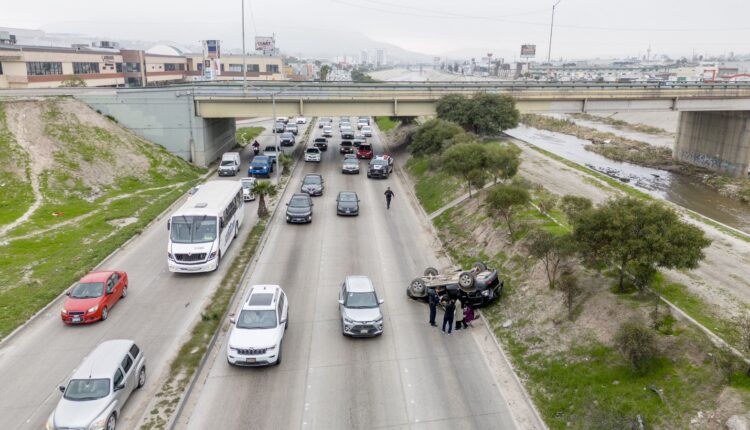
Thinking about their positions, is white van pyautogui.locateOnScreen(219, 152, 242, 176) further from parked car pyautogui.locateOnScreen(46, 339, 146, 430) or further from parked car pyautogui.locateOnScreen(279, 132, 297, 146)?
parked car pyautogui.locateOnScreen(46, 339, 146, 430)

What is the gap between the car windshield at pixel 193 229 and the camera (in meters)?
25.7

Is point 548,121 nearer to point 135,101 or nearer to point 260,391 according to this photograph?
point 135,101

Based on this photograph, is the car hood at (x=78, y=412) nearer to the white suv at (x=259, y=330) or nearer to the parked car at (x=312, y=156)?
the white suv at (x=259, y=330)

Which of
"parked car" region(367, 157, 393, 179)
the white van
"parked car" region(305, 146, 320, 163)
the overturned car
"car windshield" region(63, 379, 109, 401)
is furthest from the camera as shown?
"parked car" region(305, 146, 320, 163)

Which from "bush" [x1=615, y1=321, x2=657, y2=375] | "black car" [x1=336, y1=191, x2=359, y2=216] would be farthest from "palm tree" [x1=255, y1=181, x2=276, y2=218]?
"bush" [x1=615, y1=321, x2=657, y2=375]

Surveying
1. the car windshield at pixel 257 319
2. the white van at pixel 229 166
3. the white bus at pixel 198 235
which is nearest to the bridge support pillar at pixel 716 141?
the white van at pixel 229 166

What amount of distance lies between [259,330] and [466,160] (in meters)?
19.4

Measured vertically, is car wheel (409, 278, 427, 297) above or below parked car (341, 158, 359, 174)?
below

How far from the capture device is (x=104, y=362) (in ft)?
50.3

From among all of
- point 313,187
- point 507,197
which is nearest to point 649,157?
point 313,187

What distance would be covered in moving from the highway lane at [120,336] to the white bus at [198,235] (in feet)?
2.39

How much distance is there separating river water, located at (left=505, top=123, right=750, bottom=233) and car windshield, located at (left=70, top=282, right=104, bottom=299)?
42.4m

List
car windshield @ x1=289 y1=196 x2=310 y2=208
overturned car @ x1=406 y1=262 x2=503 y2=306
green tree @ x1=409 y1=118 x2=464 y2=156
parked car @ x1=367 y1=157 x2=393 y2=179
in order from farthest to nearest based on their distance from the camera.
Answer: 1. parked car @ x1=367 y1=157 x2=393 y2=179
2. green tree @ x1=409 y1=118 x2=464 y2=156
3. car windshield @ x1=289 y1=196 x2=310 y2=208
4. overturned car @ x1=406 y1=262 x2=503 y2=306

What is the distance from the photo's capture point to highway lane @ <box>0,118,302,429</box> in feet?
51.9
